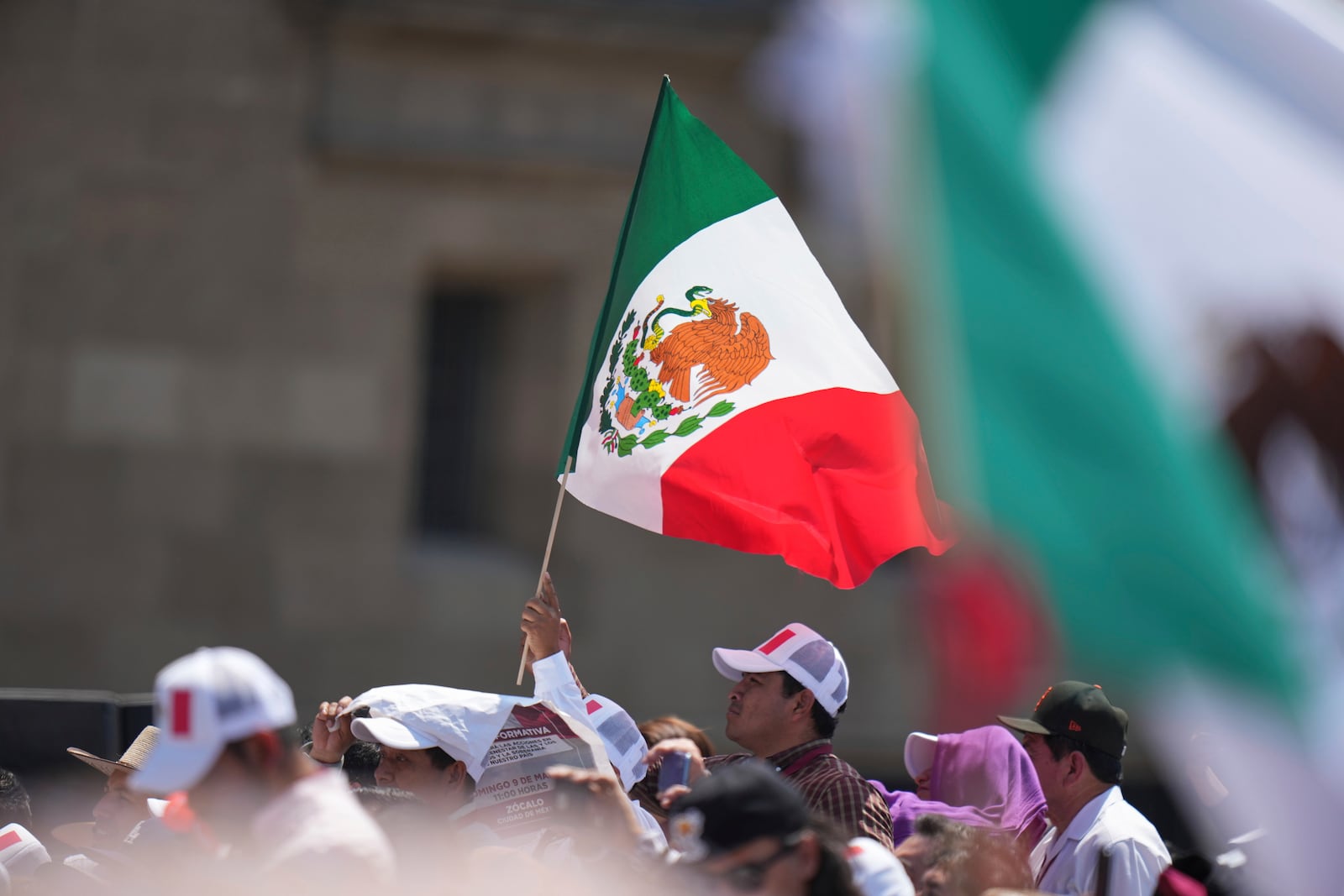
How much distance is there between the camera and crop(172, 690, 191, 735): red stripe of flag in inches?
114

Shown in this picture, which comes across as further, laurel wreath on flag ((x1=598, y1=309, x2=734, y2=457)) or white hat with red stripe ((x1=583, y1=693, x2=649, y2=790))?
laurel wreath on flag ((x1=598, y1=309, x2=734, y2=457))

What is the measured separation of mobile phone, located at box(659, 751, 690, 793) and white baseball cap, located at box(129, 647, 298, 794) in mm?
1353

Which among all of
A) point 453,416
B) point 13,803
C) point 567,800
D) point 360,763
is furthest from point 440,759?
point 453,416

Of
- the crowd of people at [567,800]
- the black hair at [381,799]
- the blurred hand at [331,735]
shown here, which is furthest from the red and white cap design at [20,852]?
the black hair at [381,799]

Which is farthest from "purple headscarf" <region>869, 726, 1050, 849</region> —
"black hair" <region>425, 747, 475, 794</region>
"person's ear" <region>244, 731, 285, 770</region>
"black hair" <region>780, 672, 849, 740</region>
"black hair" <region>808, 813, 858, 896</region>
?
"person's ear" <region>244, 731, 285, 770</region>

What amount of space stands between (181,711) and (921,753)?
126 inches

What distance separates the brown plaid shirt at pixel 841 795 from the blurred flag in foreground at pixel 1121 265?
1736 millimetres

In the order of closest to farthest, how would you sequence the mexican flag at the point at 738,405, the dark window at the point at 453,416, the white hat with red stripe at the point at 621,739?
the white hat with red stripe at the point at 621,739 < the mexican flag at the point at 738,405 < the dark window at the point at 453,416

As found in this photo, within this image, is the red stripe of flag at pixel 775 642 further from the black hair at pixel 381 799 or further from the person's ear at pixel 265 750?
the person's ear at pixel 265 750

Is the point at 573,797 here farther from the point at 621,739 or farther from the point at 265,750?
the point at 621,739

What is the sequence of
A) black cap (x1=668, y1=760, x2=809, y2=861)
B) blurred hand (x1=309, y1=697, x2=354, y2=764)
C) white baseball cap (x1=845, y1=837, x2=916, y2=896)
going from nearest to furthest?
black cap (x1=668, y1=760, x2=809, y2=861) < white baseball cap (x1=845, y1=837, x2=916, y2=896) < blurred hand (x1=309, y1=697, x2=354, y2=764)

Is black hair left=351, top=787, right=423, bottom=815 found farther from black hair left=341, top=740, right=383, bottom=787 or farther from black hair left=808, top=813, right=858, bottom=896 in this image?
black hair left=808, top=813, right=858, bottom=896

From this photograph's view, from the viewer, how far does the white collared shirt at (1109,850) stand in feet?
14.4

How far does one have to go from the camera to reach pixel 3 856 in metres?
4.46
